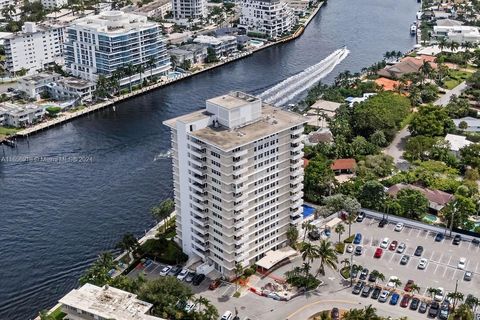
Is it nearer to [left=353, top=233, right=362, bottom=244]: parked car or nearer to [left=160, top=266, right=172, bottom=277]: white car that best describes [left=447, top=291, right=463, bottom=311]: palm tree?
[left=353, top=233, right=362, bottom=244]: parked car

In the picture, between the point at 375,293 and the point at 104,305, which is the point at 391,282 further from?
the point at 104,305

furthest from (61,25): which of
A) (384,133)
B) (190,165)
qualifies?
(190,165)

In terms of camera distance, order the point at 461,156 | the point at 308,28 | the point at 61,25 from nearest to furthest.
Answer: the point at 461,156, the point at 61,25, the point at 308,28

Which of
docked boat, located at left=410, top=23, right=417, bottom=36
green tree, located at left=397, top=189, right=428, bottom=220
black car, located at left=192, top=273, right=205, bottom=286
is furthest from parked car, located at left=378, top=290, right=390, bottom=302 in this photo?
docked boat, located at left=410, top=23, right=417, bottom=36

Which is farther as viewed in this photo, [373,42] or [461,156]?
[373,42]

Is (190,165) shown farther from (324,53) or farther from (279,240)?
(324,53)

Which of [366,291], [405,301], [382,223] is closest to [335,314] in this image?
[366,291]

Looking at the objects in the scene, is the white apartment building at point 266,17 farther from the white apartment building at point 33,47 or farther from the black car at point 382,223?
the black car at point 382,223
